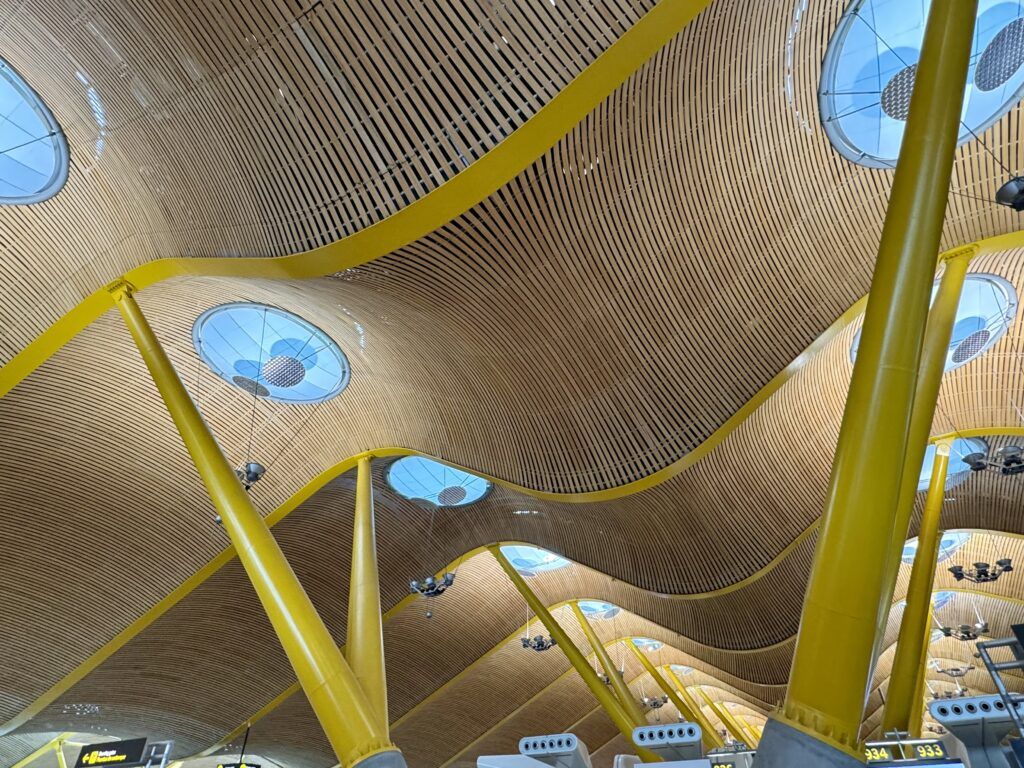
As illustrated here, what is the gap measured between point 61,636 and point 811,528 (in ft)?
58.8

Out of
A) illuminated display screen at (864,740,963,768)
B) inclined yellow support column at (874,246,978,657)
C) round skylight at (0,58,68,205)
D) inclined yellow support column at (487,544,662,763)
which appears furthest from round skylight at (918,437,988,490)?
round skylight at (0,58,68,205)

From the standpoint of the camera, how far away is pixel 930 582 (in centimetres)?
1304

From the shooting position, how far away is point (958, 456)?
1978 cm

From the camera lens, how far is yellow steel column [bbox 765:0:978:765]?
3961mm

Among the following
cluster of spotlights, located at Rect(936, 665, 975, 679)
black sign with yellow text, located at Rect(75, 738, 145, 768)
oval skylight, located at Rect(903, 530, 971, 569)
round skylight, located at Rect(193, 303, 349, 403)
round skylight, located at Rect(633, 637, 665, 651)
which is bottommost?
black sign with yellow text, located at Rect(75, 738, 145, 768)

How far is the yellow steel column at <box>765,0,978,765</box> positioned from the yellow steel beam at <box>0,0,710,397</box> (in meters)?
3.45

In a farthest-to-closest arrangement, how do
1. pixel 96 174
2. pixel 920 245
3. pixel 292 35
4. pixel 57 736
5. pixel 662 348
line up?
pixel 57 736 → pixel 662 348 → pixel 96 174 → pixel 292 35 → pixel 920 245

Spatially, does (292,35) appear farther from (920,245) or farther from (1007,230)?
(1007,230)

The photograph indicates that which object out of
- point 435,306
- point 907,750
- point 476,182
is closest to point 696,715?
point 907,750

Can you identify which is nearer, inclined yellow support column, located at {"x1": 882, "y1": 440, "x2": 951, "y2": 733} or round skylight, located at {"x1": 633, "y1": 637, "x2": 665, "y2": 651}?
inclined yellow support column, located at {"x1": 882, "y1": 440, "x2": 951, "y2": 733}

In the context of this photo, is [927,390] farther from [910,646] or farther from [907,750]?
[907,750]

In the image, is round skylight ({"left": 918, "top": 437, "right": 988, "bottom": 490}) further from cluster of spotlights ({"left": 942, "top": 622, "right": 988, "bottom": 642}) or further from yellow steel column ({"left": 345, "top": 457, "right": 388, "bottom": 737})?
yellow steel column ({"left": 345, "top": 457, "right": 388, "bottom": 737})

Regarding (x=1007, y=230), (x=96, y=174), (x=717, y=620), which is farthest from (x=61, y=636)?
(x=1007, y=230)

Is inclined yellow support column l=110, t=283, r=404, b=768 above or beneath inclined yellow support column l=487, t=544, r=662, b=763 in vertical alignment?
beneath
